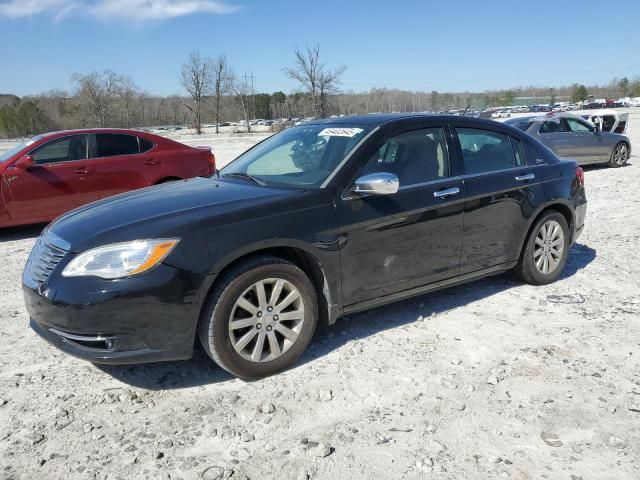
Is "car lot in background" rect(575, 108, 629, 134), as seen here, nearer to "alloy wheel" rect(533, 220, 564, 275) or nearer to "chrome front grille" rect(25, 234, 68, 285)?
"alloy wheel" rect(533, 220, 564, 275)

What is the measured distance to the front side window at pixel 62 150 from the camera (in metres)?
7.79

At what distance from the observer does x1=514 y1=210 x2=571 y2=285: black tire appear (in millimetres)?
4871

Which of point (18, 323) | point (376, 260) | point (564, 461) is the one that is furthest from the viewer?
point (18, 323)

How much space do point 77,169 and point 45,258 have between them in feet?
16.4

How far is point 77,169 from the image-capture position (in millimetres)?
7832

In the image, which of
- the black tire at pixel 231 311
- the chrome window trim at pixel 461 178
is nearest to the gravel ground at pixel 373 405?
the black tire at pixel 231 311

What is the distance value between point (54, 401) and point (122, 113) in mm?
94991

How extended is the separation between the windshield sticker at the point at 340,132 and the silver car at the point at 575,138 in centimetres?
969

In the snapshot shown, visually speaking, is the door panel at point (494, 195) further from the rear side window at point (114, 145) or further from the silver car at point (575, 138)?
the silver car at point (575, 138)

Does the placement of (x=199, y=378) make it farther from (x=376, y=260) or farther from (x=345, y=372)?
(x=376, y=260)

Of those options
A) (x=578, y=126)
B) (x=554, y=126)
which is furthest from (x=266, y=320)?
(x=578, y=126)

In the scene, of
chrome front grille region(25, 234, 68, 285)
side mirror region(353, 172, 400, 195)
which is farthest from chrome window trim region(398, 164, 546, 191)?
chrome front grille region(25, 234, 68, 285)

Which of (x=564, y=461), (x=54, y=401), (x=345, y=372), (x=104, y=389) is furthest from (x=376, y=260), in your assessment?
(x=54, y=401)

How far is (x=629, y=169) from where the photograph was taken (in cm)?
1371
